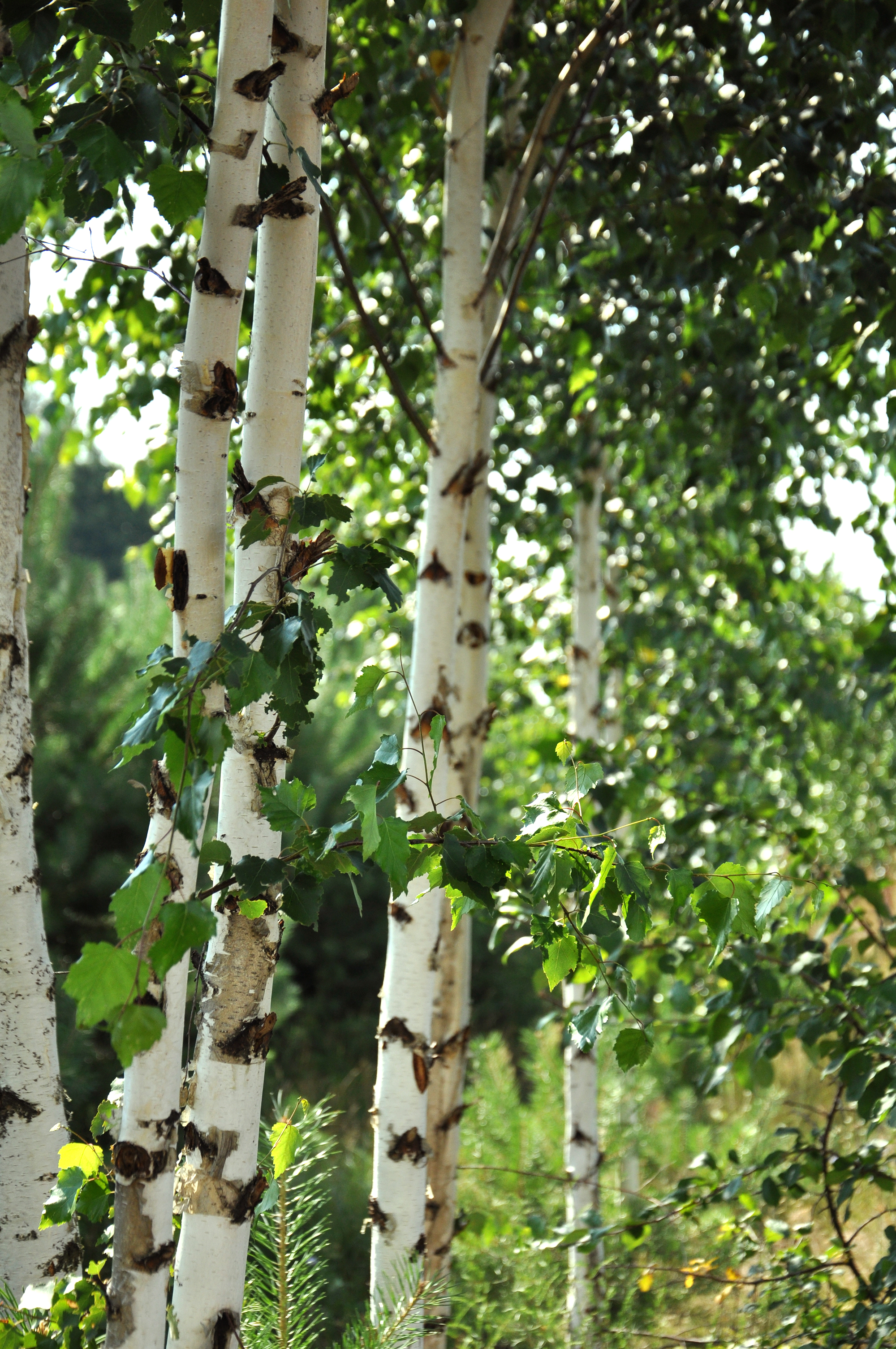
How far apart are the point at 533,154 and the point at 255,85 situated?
0.95 m

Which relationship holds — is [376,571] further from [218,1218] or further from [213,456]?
[218,1218]

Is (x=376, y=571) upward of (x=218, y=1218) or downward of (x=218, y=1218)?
upward

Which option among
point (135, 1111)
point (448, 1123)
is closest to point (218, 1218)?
point (135, 1111)

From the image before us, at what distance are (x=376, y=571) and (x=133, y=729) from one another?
26cm

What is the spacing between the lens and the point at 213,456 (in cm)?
89

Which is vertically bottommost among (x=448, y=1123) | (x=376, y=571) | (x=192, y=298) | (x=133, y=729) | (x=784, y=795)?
(x=448, y=1123)

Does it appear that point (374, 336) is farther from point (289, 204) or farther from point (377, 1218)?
point (377, 1218)

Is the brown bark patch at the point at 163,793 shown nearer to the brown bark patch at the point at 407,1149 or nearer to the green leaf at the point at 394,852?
the green leaf at the point at 394,852

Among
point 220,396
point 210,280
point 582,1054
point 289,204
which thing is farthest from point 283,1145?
point 582,1054

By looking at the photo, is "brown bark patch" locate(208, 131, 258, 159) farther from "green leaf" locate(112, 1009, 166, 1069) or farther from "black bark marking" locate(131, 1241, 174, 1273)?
"black bark marking" locate(131, 1241, 174, 1273)

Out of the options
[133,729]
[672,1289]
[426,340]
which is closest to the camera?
[133,729]

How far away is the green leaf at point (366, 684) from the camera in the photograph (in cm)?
77

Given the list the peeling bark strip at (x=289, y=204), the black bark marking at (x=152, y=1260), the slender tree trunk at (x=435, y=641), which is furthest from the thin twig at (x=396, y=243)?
the black bark marking at (x=152, y=1260)

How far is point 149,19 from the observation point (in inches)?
31.3
